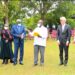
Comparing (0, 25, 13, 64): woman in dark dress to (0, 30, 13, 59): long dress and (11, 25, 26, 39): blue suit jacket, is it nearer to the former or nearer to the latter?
(0, 30, 13, 59): long dress

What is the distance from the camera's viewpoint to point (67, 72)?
1427 cm

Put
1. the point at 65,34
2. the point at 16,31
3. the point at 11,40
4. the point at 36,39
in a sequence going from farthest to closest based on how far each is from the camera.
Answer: the point at 11,40 → the point at 16,31 → the point at 36,39 → the point at 65,34

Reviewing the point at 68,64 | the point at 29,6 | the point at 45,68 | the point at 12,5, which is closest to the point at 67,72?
the point at 45,68

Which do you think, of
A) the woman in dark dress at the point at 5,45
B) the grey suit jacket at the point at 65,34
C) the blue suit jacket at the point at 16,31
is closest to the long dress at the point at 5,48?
the woman in dark dress at the point at 5,45

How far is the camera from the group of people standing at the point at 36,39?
15906 millimetres

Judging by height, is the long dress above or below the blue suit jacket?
below

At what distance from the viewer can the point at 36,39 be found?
16125mm

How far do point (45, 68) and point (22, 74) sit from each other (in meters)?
1.75

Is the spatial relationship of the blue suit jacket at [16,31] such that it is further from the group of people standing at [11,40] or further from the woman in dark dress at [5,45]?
the woman in dark dress at [5,45]

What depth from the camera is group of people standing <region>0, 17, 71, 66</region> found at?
1591cm

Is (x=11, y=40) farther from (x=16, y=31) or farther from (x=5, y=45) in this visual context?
(x=16, y=31)

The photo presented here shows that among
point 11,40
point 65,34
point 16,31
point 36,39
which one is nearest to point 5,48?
point 11,40

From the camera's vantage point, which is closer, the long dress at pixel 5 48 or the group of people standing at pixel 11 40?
the group of people standing at pixel 11 40

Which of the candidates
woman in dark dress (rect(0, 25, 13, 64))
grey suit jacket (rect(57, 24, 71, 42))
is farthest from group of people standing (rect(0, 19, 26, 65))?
grey suit jacket (rect(57, 24, 71, 42))
